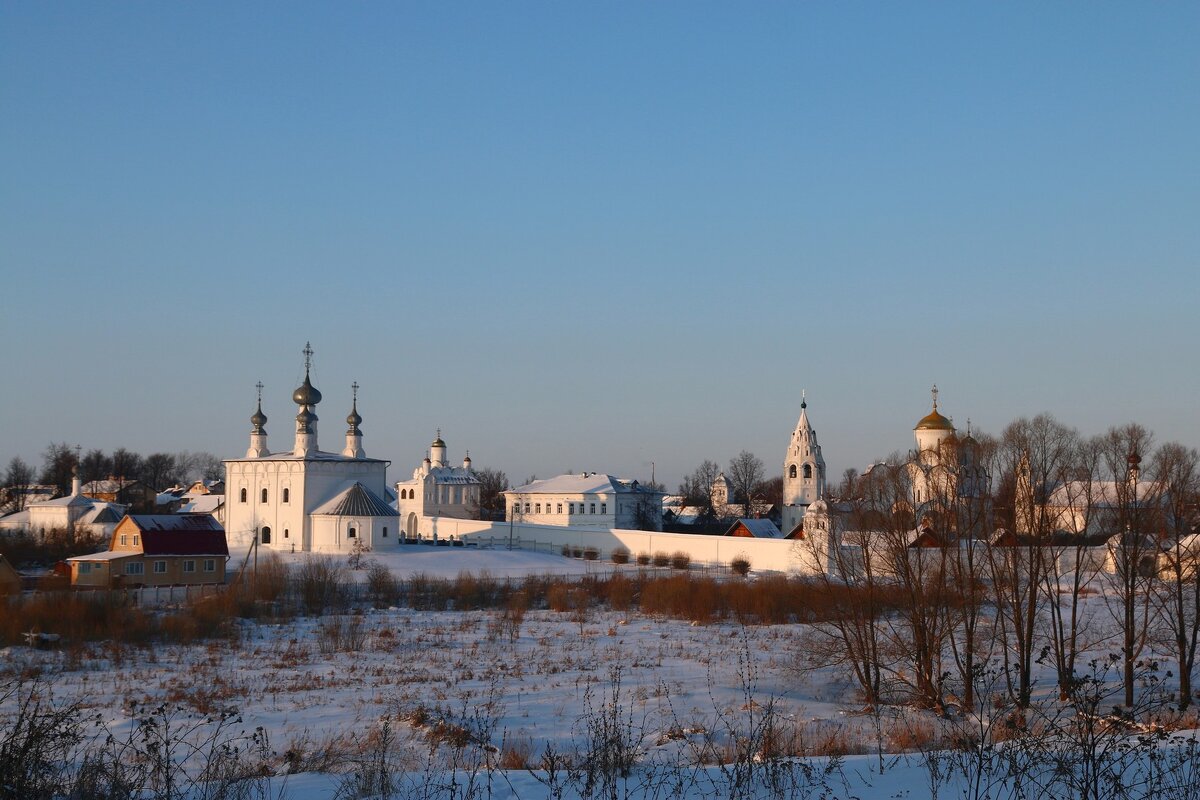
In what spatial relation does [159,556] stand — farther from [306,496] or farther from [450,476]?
[450,476]

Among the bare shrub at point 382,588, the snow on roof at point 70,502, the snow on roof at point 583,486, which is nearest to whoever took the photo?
the bare shrub at point 382,588

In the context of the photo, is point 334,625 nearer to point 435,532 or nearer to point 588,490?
point 435,532

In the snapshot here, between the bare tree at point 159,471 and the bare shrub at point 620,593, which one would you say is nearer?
the bare shrub at point 620,593

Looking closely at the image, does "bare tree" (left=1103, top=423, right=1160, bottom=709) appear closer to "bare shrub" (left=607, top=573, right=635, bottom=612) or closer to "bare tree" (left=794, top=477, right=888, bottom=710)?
"bare tree" (left=794, top=477, right=888, bottom=710)

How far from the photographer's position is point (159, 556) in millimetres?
32469

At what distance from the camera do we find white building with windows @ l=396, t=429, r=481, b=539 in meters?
59.8

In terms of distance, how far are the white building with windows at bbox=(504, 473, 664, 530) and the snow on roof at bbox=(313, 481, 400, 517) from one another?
57.6 ft

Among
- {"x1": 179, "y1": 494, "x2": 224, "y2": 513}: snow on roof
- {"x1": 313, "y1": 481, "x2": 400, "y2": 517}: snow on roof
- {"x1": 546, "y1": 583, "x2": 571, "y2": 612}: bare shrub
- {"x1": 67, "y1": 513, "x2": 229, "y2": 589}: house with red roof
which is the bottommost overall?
{"x1": 546, "y1": 583, "x2": 571, "y2": 612}: bare shrub

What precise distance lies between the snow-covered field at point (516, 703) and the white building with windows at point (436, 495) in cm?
3157

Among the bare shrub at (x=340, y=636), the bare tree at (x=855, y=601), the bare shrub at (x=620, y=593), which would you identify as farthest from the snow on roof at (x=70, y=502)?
the bare tree at (x=855, y=601)

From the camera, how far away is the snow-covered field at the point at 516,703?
836 centimetres

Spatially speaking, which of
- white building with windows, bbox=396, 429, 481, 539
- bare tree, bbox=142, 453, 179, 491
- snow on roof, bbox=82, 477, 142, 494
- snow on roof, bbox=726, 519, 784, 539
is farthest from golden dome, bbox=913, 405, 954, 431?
bare tree, bbox=142, 453, 179, 491

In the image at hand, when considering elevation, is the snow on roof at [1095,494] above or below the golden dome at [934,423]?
below

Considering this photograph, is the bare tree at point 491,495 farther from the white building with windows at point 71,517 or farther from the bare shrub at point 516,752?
the bare shrub at point 516,752
